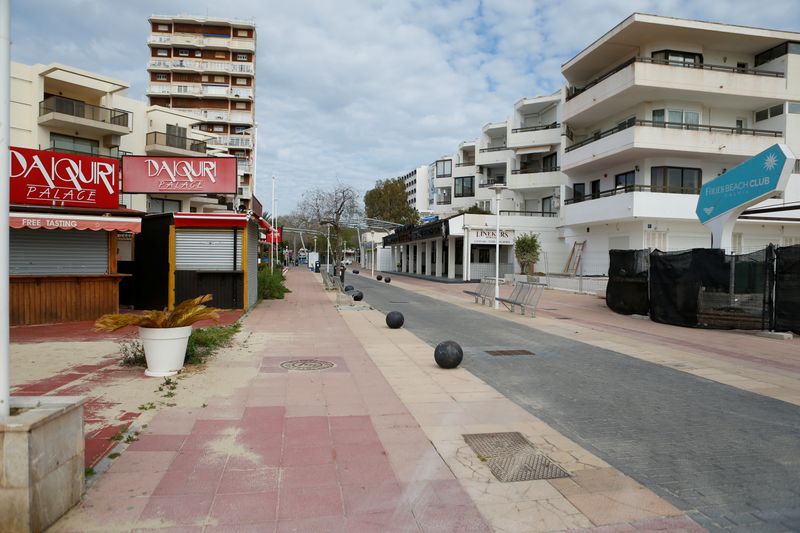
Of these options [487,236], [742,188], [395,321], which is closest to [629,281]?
[742,188]

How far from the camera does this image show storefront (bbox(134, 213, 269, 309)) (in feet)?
49.6

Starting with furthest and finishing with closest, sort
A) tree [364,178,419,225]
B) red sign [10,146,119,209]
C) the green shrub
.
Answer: tree [364,178,419,225], the green shrub, red sign [10,146,119,209]

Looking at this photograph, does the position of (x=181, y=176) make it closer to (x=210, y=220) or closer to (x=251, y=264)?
(x=210, y=220)

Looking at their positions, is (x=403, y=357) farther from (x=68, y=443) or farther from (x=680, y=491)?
(x=68, y=443)

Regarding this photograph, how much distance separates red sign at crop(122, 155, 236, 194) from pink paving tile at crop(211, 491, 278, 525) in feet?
41.4

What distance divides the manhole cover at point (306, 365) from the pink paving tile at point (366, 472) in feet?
12.3

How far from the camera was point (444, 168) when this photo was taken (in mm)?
66062

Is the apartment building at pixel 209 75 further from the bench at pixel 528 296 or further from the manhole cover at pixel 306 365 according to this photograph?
the manhole cover at pixel 306 365

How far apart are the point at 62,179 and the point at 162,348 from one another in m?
7.50

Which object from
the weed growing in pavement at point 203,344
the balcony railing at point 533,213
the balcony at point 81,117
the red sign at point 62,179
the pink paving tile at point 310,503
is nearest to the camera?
the pink paving tile at point 310,503

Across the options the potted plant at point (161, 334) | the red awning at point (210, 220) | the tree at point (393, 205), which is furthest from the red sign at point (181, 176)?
the tree at point (393, 205)

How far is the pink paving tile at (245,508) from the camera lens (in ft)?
11.1

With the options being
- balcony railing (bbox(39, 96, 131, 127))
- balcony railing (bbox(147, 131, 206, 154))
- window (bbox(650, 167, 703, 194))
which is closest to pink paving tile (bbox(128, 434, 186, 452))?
window (bbox(650, 167, 703, 194))

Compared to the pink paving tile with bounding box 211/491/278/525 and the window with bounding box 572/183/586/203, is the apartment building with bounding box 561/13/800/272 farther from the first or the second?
the pink paving tile with bounding box 211/491/278/525
